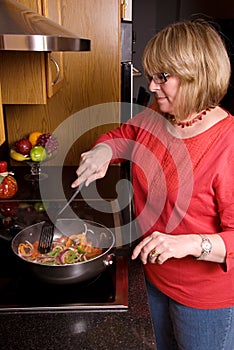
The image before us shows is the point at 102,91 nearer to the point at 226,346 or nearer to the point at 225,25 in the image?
the point at 226,346

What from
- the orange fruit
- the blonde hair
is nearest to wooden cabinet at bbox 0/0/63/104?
the orange fruit

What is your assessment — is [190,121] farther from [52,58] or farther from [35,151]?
[35,151]


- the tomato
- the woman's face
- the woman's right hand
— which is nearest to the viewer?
the woman's face

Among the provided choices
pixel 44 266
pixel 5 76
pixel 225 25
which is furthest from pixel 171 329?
pixel 225 25

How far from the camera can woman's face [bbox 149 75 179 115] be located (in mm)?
1059

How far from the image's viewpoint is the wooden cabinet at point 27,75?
1468 mm

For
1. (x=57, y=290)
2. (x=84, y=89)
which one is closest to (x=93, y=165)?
(x=57, y=290)

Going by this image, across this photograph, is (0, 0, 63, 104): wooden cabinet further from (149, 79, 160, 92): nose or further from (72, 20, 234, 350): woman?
(149, 79, 160, 92): nose

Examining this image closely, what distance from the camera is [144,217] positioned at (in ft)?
3.93

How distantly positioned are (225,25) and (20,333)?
4488mm

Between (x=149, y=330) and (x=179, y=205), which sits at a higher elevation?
(x=179, y=205)

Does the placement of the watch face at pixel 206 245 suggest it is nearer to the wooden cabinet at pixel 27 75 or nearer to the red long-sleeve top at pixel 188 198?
the red long-sleeve top at pixel 188 198

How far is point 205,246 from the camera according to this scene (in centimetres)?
96

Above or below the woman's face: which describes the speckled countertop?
below
